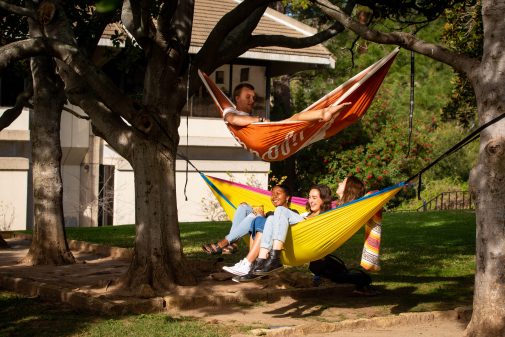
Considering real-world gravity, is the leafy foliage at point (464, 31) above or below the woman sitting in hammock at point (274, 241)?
above

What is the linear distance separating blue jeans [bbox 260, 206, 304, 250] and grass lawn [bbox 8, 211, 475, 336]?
1015 millimetres

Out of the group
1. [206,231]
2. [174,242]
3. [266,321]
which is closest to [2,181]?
[206,231]

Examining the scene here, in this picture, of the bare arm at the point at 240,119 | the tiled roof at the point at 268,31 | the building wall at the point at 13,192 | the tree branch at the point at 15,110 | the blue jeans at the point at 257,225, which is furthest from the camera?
the tiled roof at the point at 268,31

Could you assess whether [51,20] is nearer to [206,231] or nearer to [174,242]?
[174,242]

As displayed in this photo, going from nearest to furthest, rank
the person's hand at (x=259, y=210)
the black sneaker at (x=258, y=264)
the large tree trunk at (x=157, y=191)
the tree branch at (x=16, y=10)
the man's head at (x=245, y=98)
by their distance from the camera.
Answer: the black sneaker at (x=258, y=264)
the man's head at (x=245, y=98)
the person's hand at (x=259, y=210)
the large tree trunk at (x=157, y=191)
the tree branch at (x=16, y=10)

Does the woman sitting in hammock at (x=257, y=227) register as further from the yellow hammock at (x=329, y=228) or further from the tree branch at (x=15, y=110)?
the tree branch at (x=15, y=110)

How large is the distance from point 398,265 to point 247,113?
14.5 ft

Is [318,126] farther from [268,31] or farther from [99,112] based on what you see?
[268,31]

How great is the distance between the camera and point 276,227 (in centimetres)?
895

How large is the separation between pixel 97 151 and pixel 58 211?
1143 cm

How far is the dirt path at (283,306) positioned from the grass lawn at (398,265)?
22cm

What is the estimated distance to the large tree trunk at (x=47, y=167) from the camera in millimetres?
12938

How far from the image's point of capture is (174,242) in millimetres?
10438

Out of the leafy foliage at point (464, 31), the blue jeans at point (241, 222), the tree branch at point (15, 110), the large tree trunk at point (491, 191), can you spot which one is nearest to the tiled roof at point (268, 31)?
the tree branch at point (15, 110)
